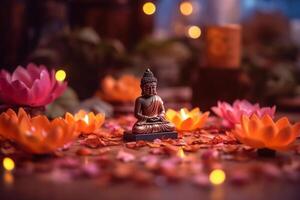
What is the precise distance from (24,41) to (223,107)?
3.69ft

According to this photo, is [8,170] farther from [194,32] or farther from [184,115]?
[194,32]

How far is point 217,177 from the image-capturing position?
3.39ft

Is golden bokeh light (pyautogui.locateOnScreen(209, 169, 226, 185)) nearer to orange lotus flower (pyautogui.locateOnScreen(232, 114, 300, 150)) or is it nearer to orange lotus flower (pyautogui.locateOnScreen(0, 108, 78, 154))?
orange lotus flower (pyautogui.locateOnScreen(232, 114, 300, 150))

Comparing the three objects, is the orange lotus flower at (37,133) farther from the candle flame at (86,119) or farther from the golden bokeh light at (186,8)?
the golden bokeh light at (186,8)

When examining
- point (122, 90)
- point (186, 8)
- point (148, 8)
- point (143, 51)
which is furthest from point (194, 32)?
point (122, 90)

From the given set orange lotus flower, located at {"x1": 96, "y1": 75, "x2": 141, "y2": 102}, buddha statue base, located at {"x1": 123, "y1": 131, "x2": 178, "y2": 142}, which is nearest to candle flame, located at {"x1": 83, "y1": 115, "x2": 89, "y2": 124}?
buddha statue base, located at {"x1": 123, "y1": 131, "x2": 178, "y2": 142}

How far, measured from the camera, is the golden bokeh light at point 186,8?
3.64 metres

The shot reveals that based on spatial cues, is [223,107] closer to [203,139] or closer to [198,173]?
[203,139]

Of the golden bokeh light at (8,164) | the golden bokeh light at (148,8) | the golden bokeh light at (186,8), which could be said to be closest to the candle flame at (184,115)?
the golden bokeh light at (8,164)

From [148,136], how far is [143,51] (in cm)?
143

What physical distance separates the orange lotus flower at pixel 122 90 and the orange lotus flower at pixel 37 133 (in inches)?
30.2

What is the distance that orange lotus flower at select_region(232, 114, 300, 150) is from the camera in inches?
45.6

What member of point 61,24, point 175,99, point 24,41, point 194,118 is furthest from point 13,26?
point 194,118

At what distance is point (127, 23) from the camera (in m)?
2.91
